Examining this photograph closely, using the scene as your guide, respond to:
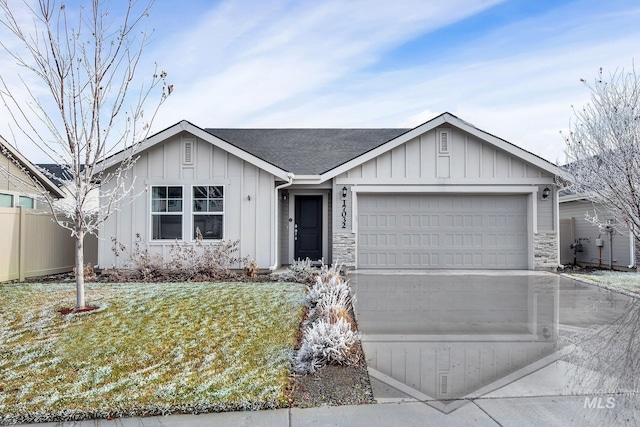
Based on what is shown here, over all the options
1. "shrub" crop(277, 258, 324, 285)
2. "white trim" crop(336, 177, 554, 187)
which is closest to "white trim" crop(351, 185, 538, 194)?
"white trim" crop(336, 177, 554, 187)

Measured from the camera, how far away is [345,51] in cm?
1216

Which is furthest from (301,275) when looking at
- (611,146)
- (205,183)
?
(611,146)

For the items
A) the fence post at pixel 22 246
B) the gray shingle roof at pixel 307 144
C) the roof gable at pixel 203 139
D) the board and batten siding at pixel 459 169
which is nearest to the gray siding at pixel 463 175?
the board and batten siding at pixel 459 169

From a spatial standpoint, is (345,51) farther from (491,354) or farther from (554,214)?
(491,354)

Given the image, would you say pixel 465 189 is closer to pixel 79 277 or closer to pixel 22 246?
pixel 79 277

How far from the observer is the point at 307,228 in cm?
1333

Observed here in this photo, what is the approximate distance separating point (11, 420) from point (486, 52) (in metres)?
13.1

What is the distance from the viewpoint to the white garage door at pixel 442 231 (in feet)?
40.3

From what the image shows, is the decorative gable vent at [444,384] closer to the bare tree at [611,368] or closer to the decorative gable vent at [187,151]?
the bare tree at [611,368]

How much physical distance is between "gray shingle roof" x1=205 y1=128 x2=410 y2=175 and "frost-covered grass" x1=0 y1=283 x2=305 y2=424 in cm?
613

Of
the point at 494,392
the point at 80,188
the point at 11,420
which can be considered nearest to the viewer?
the point at 11,420

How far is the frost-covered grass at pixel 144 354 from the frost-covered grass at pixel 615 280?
23.1ft

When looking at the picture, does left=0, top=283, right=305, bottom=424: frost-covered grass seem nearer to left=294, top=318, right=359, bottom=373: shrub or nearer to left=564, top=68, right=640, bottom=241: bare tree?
left=294, top=318, right=359, bottom=373: shrub

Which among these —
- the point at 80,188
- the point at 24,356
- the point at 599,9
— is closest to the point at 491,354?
the point at 24,356
